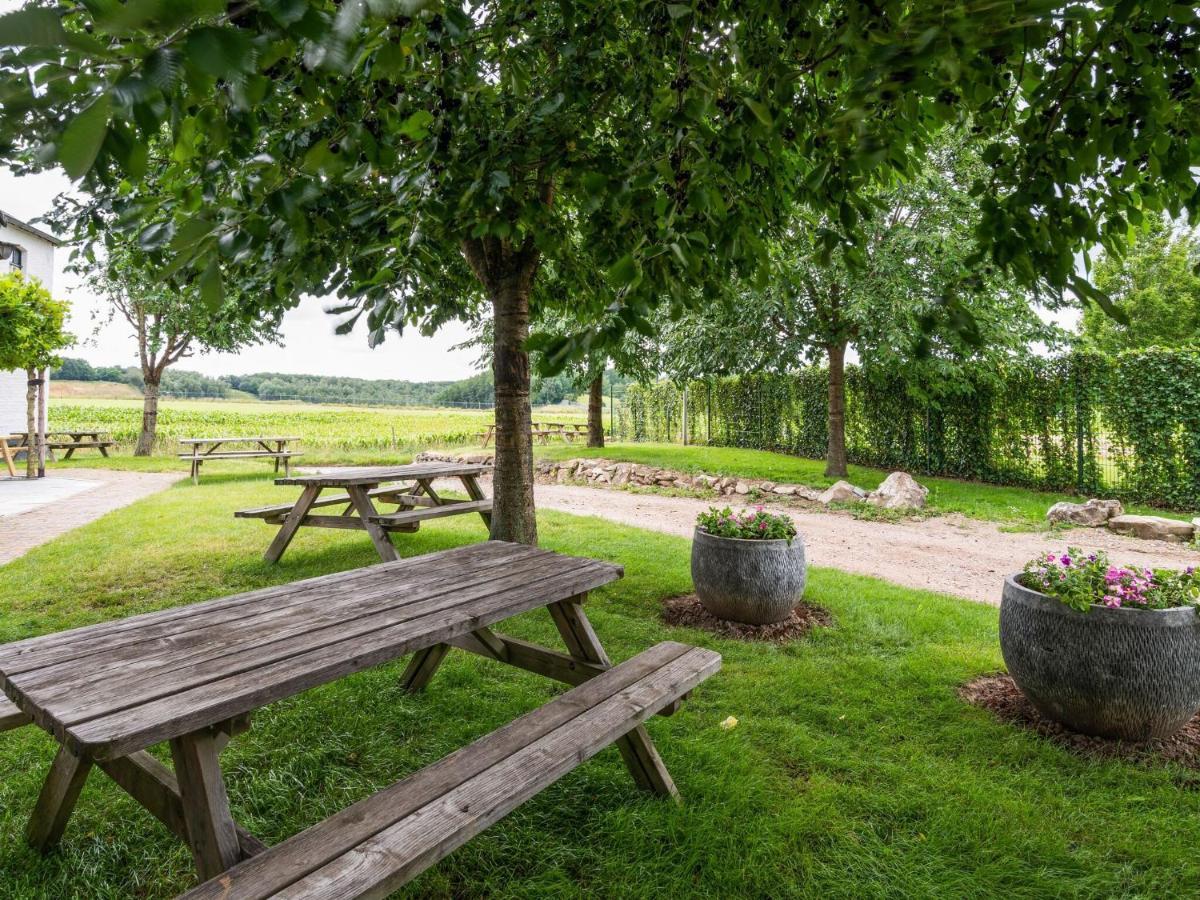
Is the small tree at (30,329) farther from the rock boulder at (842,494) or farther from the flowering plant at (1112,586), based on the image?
the flowering plant at (1112,586)

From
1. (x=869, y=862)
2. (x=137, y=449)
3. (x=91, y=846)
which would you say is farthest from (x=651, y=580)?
(x=137, y=449)

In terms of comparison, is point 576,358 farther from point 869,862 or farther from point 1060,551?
point 1060,551

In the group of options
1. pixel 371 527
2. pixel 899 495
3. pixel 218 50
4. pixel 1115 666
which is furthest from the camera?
pixel 899 495

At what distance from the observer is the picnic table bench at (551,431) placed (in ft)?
65.2

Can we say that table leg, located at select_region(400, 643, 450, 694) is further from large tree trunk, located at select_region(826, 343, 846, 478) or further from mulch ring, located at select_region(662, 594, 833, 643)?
large tree trunk, located at select_region(826, 343, 846, 478)

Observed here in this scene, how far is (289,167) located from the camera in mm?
1764

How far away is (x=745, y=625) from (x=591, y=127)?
311 centimetres

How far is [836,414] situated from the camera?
11961mm

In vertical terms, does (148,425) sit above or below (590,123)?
below

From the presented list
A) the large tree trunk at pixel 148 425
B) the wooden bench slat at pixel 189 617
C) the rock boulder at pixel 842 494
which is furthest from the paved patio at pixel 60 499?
the rock boulder at pixel 842 494

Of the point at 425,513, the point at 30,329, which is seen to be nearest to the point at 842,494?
the point at 425,513

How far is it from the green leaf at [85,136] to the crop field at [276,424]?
59.6 feet

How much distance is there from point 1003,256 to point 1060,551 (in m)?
6.44

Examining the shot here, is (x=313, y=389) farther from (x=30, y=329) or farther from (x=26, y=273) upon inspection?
(x=30, y=329)
